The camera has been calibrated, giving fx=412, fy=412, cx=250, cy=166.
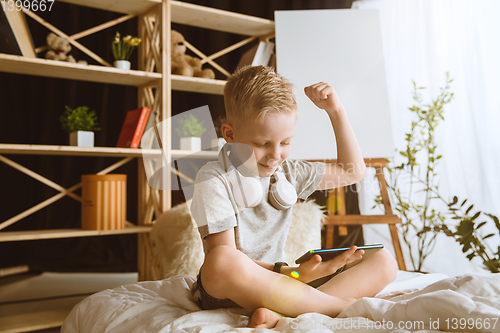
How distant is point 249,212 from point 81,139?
107 cm

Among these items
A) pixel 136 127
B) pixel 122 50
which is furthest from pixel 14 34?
pixel 136 127

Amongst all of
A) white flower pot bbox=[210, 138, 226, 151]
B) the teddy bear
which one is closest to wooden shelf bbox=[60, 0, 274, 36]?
the teddy bear

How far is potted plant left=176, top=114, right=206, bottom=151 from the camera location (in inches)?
68.5

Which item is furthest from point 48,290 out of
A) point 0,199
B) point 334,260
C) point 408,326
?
point 408,326

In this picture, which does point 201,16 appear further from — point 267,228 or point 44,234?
point 267,228

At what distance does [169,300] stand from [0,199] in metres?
1.33

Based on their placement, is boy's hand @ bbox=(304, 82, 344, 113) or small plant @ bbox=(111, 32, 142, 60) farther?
small plant @ bbox=(111, 32, 142, 60)

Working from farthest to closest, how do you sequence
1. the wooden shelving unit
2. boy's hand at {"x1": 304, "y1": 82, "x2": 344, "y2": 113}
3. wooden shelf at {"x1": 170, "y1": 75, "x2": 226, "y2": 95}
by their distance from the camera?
wooden shelf at {"x1": 170, "y1": 75, "x2": 226, "y2": 95} < the wooden shelving unit < boy's hand at {"x1": 304, "y1": 82, "x2": 344, "y2": 113}

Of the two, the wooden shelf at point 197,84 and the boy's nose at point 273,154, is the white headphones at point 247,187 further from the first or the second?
the wooden shelf at point 197,84

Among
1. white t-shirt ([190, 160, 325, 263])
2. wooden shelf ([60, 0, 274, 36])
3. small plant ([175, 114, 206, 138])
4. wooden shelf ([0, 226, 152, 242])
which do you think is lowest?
wooden shelf ([0, 226, 152, 242])

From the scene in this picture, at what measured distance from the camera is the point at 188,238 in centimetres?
139

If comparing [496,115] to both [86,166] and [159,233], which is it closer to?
[159,233]

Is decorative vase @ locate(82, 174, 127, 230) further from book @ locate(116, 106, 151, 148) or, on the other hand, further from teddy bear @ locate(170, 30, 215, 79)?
teddy bear @ locate(170, 30, 215, 79)

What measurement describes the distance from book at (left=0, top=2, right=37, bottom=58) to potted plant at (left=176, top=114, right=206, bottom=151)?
2.12 feet
